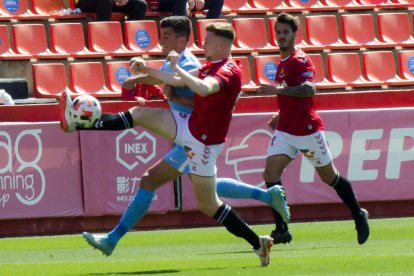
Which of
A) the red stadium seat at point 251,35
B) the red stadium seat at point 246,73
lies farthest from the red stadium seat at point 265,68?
the red stadium seat at point 251,35

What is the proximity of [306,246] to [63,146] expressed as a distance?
3750mm

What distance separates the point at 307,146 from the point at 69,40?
723 cm

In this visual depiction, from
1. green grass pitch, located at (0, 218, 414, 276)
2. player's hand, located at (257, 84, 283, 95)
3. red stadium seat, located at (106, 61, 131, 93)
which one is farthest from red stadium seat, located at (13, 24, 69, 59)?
player's hand, located at (257, 84, 283, 95)

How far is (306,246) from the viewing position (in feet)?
34.5

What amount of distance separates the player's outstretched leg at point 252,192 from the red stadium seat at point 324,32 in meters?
9.17

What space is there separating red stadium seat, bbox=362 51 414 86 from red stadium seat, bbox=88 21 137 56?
12.9ft

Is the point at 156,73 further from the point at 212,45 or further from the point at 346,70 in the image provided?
the point at 346,70

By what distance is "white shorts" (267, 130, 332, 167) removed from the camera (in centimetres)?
1050

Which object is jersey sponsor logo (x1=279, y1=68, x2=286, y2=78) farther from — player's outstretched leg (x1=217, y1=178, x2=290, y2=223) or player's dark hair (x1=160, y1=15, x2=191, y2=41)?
player's dark hair (x1=160, y1=15, x2=191, y2=41)

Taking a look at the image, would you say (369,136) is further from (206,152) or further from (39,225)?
(206,152)

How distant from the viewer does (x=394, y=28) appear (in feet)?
64.4

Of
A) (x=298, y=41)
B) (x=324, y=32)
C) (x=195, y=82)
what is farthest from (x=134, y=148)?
(x=324, y=32)

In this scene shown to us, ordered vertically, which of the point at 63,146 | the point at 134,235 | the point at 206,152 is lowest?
the point at 134,235

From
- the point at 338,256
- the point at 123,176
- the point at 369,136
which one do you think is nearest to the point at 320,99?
the point at 369,136
